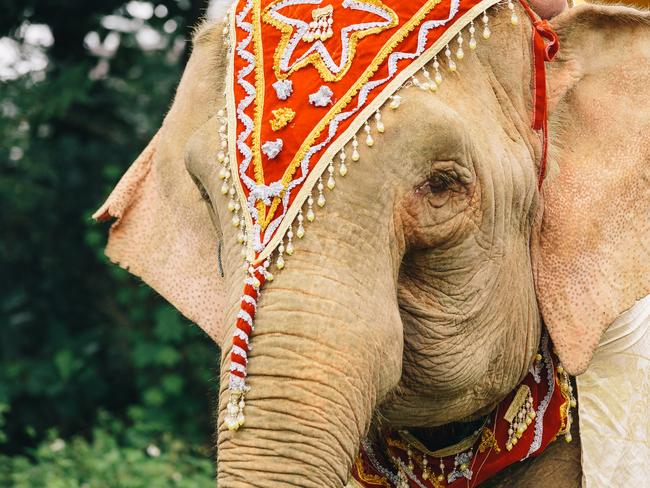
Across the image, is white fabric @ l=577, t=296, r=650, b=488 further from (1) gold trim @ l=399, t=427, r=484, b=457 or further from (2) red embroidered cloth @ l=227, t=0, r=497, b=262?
(2) red embroidered cloth @ l=227, t=0, r=497, b=262

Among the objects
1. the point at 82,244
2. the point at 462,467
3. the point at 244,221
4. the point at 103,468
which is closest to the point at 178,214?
the point at 244,221

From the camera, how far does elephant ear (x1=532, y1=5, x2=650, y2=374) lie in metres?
2.34

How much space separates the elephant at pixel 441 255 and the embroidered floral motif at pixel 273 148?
0.12 m

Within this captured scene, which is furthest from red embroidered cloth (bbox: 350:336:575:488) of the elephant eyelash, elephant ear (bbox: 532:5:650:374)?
the elephant eyelash

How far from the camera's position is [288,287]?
1.94 meters

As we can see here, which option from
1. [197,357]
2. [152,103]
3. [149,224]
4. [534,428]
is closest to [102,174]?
[152,103]

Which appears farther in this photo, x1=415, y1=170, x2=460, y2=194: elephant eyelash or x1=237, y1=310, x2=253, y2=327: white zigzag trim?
x1=415, y1=170, x2=460, y2=194: elephant eyelash

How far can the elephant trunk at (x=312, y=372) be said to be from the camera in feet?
6.11

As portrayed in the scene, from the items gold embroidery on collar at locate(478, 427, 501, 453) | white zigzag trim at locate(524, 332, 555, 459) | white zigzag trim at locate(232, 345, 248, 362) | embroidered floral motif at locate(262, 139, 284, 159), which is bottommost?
gold embroidery on collar at locate(478, 427, 501, 453)

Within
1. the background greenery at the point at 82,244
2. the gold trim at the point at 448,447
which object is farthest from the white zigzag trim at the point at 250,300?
the background greenery at the point at 82,244

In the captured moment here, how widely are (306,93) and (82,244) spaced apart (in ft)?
14.2

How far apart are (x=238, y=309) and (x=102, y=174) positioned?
4148 mm

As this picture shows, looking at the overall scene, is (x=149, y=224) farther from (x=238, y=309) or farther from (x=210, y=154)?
(x=238, y=309)

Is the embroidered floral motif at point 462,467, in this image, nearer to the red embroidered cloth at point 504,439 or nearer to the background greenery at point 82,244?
the red embroidered cloth at point 504,439
